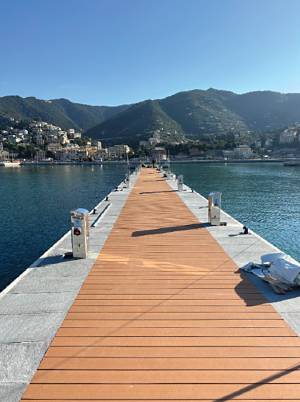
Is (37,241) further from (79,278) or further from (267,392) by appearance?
(267,392)

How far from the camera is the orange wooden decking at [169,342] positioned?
380 centimetres

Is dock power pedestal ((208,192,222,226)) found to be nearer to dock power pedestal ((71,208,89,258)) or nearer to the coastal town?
dock power pedestal ((71,208,89,258))

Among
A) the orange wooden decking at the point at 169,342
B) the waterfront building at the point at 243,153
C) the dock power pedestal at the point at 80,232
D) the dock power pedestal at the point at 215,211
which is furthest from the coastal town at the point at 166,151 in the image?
the orange wooden decking at the point at 169,342

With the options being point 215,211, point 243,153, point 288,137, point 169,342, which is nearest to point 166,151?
point 243,153

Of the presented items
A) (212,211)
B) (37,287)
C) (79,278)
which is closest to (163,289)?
(79,278)

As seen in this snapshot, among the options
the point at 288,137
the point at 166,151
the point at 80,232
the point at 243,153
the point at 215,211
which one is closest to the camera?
the point at 80,232

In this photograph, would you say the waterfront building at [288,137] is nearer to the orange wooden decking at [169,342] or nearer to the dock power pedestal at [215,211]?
the dock power pedestal at [215,211]

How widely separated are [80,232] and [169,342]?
4.25m

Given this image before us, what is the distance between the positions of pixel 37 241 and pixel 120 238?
7.78m

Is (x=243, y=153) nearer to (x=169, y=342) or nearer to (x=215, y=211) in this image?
(x=215, y=211)

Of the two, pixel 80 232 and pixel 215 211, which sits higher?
pixel 80 232

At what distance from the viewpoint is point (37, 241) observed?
679 inches

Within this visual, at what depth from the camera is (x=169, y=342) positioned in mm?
4715

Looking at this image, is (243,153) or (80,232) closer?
(80,232)
